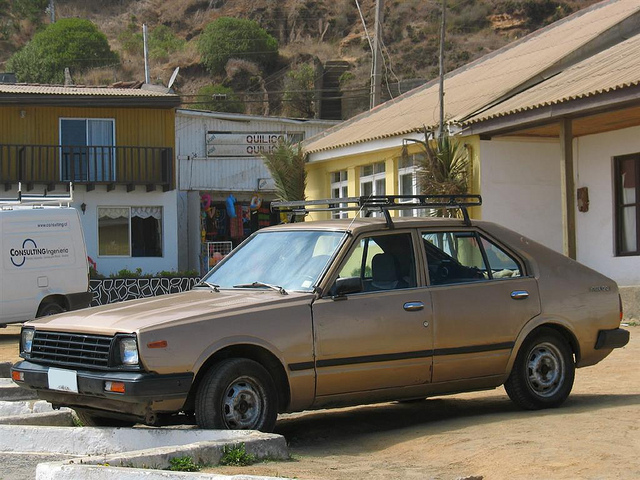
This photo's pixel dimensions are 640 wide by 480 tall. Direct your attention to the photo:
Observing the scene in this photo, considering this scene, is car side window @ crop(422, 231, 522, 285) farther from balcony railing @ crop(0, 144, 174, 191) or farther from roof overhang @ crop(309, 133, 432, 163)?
balcony railing @ crop(0, 144, 174, 191)

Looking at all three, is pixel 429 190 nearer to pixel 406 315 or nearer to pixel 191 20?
pixel 406 315

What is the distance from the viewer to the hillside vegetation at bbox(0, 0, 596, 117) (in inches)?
2218

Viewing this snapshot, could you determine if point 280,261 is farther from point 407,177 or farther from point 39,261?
point 407,177

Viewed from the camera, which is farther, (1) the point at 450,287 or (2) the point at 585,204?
(2) the point at 585,204

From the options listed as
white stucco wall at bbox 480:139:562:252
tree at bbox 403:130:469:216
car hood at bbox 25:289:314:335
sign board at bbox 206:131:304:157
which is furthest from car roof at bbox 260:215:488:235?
sign board at bbox 206:131:304:157

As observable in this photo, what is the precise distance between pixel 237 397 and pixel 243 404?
0.26 ft

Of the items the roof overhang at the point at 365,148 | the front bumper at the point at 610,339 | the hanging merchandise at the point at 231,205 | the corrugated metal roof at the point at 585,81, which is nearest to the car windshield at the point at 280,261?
the front bumper at the point at 610,339

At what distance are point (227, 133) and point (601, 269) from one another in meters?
19.8

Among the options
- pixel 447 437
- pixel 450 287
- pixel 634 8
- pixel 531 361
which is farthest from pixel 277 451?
pixel 634 8

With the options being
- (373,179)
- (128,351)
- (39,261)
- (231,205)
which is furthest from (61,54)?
(128,351)

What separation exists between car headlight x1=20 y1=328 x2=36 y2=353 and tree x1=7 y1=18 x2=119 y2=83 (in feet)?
158

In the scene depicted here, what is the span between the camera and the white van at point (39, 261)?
16.2 m

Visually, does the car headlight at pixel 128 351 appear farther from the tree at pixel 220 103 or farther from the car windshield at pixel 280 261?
the tree at pixel 220 103

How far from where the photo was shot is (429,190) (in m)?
18.5
